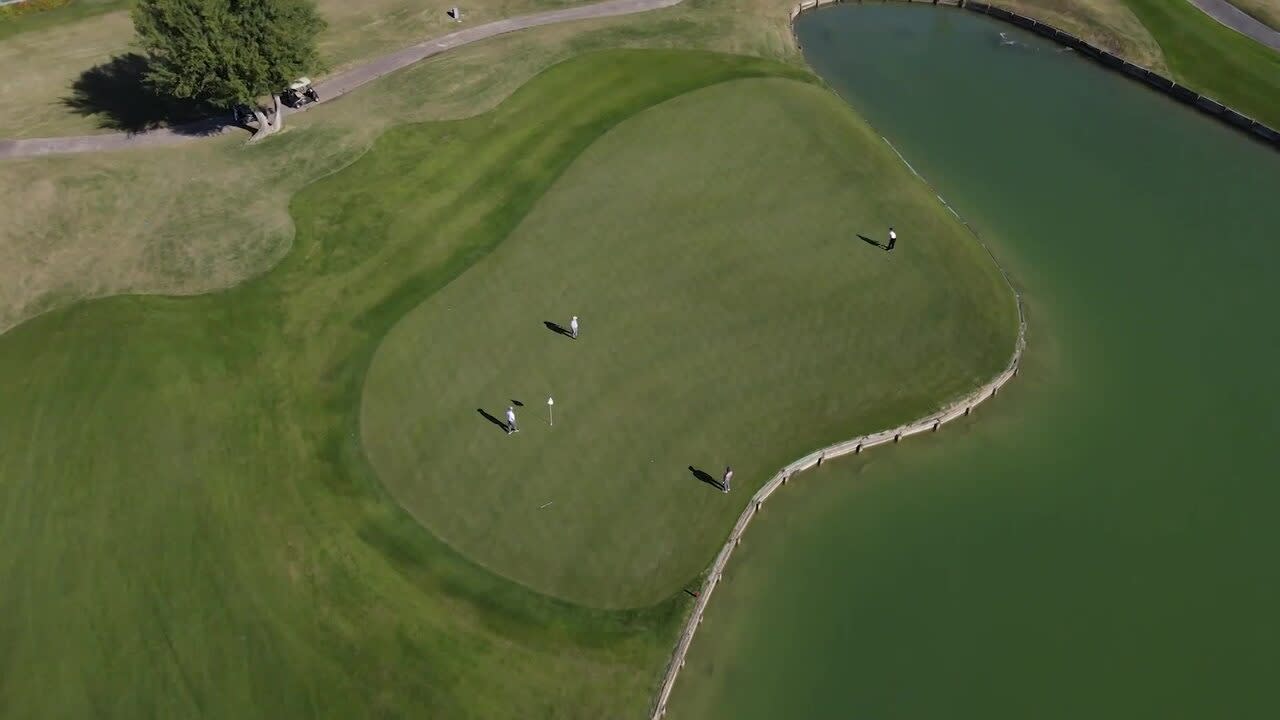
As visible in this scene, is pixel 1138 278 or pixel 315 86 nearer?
pixel 1138 278

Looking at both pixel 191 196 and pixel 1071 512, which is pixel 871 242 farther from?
pixel 191 196

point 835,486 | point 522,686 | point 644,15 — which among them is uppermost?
point 644,15

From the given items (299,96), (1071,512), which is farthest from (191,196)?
(1071,512)

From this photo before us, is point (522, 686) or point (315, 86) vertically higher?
point (315, 86)

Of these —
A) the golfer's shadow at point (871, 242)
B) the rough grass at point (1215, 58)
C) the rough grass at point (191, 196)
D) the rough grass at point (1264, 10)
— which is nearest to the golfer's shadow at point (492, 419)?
the rough grass at point (191, 196)

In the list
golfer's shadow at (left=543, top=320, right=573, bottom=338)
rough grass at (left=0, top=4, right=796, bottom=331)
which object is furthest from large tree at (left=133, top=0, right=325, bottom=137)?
golfer's shadow at (left=543, top=320, right=573, bottom=338)

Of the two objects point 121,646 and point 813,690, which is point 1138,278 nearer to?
point 813,690

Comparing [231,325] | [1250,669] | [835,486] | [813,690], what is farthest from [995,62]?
[231,325]
